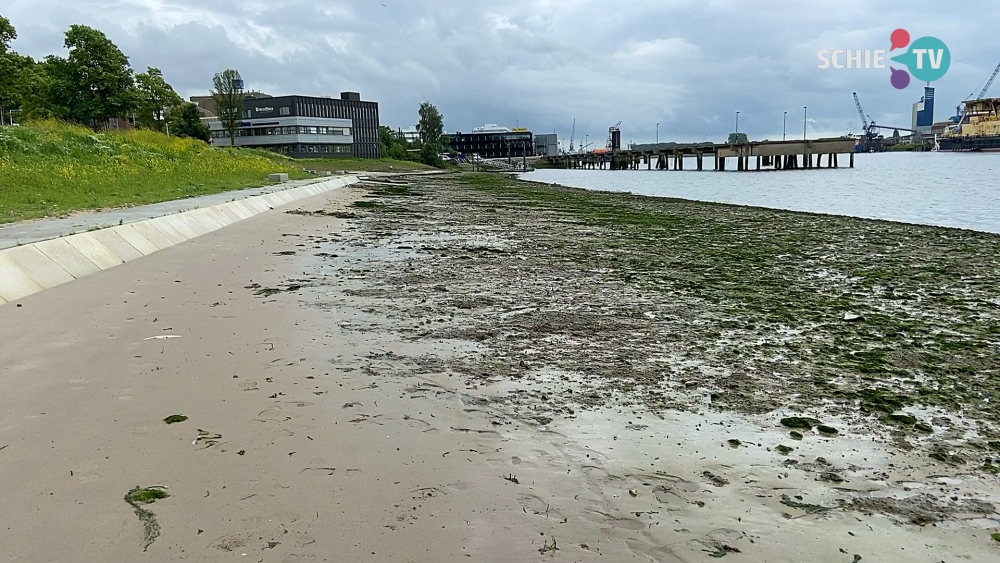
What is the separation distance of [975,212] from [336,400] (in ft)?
76.0

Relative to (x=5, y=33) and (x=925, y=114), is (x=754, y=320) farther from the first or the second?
(x=925, y=114)

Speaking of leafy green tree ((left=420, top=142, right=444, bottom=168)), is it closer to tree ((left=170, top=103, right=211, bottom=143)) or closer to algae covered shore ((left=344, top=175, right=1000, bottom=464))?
tree ((left=170, top=103, right=211, bottom=143))

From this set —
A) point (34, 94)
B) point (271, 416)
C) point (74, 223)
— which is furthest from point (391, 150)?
point (271, 416)

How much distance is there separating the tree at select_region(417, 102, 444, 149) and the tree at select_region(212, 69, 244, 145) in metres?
→ 37.9

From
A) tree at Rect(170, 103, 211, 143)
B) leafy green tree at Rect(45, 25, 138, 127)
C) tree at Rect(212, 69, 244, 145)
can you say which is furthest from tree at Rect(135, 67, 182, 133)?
tree at Rect(212, 69, 244, 145)

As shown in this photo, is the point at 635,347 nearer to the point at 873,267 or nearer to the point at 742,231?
the point at 873,267

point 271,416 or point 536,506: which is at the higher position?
point 271,416

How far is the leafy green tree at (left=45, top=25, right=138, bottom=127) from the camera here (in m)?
48.0

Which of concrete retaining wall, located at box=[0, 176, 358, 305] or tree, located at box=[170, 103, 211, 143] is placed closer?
concrete retaining wall, located at box=[0, 176, 358, 305]

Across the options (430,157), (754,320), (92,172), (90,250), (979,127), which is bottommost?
(754,320)

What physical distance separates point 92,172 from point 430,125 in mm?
106886

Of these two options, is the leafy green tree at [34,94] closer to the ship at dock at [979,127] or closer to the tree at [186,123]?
the tree at [186,123]

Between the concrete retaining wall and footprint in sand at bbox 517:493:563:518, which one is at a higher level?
the concrete retaining wall

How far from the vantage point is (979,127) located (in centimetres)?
10881
